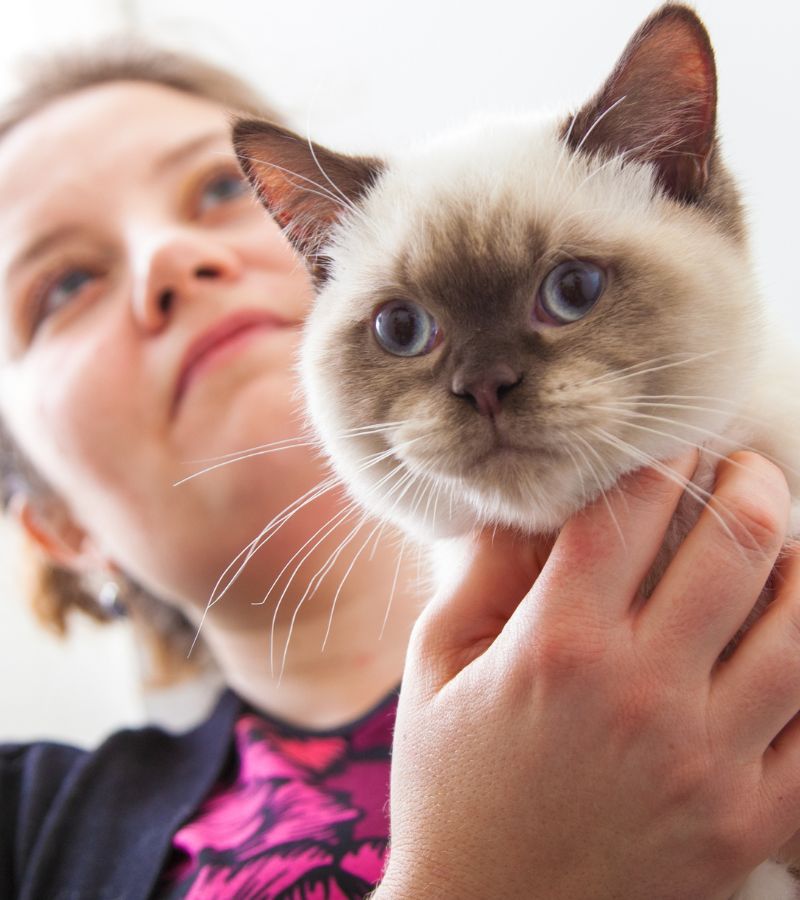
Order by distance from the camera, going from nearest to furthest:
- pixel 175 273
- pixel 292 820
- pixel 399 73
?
pixel 292 820
pixel 175 273
pixel 399 73

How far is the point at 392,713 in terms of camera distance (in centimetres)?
139

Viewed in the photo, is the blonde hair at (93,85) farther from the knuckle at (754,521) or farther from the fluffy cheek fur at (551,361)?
the knuckle at (754,521)

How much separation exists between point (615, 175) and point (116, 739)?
137 cm

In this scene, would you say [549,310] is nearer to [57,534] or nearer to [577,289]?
[577,289]

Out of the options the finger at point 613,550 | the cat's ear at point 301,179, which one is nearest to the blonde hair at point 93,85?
the cat's ear at point 301,179

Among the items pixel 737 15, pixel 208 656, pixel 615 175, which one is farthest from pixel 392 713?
pixel 737 15

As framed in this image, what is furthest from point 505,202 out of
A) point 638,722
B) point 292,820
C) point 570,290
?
point 292,820

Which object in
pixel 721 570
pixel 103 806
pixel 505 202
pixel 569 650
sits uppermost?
pixel 505 202

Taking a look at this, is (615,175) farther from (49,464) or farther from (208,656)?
(208,656)

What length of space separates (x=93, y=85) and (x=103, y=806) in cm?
148

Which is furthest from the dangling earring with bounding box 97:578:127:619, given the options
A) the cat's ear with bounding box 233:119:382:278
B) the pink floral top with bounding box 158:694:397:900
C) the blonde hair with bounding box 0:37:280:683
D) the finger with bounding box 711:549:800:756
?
the finger with bounding box 711:549:800:756

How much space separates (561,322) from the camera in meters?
0.74

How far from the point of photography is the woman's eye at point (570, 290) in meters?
0.74

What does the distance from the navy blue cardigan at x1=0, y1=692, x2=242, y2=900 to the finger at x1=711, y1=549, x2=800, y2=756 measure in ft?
3.14
